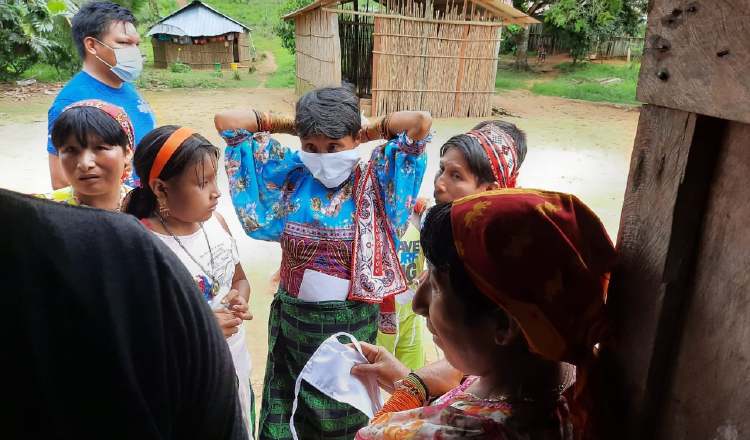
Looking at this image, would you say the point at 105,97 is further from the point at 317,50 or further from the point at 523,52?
the point at 523,52

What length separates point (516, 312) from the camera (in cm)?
102

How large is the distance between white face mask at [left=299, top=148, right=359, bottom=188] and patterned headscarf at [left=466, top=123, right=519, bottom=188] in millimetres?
578

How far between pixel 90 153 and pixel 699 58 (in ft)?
6.97

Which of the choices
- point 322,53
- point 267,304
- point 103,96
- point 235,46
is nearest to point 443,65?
point 322,53

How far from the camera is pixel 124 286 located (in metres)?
0.75

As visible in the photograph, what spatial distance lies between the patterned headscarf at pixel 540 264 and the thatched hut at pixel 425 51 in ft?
35.4

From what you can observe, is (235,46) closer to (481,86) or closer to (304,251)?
(481,86)

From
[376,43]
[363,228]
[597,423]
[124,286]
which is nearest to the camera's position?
[124,286]

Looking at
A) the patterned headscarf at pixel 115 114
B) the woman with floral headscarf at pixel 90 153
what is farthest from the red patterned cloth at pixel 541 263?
the patterned headscarf at pixel 115 114

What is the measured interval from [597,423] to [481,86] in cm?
1203

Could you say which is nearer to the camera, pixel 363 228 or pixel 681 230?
pixel 681 230

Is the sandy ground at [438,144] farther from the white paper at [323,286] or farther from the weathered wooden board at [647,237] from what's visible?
the weathered wooden board at [647,237]

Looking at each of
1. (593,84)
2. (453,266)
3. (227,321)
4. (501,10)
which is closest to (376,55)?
(501,10)

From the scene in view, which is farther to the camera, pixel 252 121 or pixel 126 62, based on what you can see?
pixel 126 62
